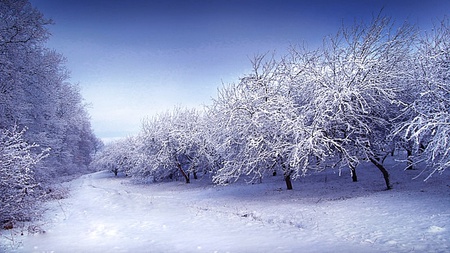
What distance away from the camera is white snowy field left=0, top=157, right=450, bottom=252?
6.81 m

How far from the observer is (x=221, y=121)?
1681 cm

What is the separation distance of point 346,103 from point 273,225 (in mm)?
5848

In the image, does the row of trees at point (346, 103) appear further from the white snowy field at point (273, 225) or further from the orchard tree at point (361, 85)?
the white snowy field at point (273, 225)

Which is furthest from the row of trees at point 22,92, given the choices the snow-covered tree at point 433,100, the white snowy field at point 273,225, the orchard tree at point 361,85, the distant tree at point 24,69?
the snow-covered tree at point 433,100

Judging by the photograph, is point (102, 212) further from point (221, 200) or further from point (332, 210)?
point (332, 210)

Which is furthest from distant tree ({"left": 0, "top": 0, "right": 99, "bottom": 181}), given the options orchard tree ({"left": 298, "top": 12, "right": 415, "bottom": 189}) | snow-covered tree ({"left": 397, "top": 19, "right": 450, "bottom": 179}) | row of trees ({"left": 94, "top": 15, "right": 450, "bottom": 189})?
snow-covered tree ({"left": 397, "top": 19, "right": 450, "bottom": 179})

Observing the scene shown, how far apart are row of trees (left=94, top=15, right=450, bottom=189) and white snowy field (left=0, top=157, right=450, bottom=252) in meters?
1.61

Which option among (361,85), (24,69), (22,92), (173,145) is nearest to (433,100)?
(361,85)

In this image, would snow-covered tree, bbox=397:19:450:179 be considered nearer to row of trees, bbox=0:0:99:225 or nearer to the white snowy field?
the white snowy field

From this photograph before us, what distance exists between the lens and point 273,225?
29.8ft

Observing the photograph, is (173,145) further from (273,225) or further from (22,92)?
(273,225)

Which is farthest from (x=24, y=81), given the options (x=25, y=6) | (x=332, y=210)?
(x=332, y=210)

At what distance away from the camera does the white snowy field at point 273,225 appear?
6809 millimetres

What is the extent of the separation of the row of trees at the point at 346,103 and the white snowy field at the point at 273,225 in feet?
5.29
